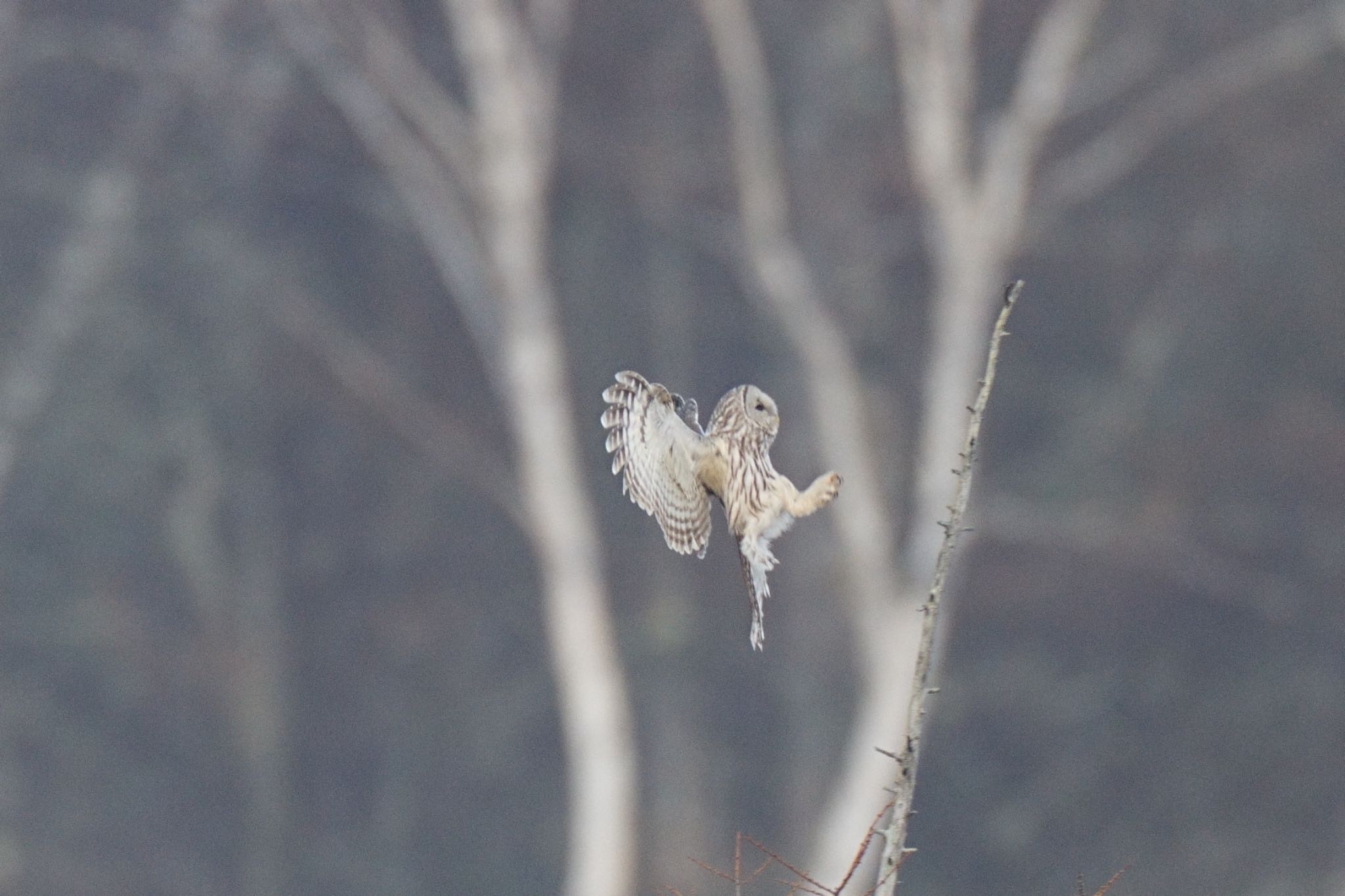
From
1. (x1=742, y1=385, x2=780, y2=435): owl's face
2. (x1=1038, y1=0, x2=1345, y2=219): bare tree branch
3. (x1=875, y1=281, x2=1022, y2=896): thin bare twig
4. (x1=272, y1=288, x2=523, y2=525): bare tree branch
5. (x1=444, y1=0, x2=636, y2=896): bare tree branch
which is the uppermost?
(x1=1038, y1=0, x2=1345, y2=219): bare tree branch

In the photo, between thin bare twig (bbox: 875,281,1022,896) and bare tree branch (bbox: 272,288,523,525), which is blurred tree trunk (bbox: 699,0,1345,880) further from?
thin bare twig (bbox: 875,281,1022,896)

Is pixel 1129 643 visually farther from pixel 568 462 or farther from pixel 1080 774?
pixel 568 462

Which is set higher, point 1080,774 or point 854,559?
point 1080,774

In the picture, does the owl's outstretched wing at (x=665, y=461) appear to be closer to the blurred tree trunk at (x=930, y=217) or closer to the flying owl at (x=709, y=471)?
the flying owl at (x=709, y=471)

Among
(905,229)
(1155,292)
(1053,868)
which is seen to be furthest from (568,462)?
(1053,868)

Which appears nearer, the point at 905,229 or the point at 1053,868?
the point at 905,229

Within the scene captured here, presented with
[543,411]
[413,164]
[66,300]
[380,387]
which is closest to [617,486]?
[380,387]

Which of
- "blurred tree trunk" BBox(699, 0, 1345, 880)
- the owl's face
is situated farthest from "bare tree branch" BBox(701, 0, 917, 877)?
the owl's face
